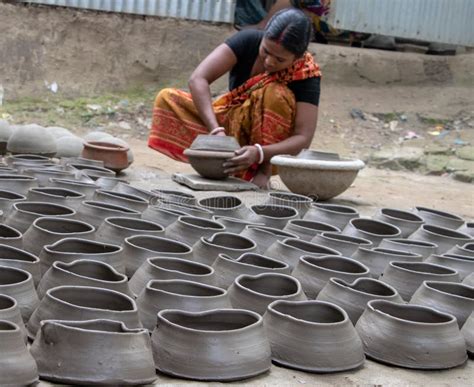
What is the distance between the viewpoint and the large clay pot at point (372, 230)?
3.70m

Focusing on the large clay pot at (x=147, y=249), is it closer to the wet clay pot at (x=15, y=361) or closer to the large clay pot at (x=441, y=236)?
the wet clay pot at (x=15, y=361)

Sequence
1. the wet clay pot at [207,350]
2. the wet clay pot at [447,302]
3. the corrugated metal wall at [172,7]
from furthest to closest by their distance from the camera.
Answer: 1. the corrugated metal wall at [172,7]
2. the wet clay pot at [447,302]
3. the wet clay pot at [207,350]

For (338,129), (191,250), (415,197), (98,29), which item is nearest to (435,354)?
(191,250)

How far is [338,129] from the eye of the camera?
29.3 ft

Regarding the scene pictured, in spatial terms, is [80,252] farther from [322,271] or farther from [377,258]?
[377,258]

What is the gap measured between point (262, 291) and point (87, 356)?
0.85m

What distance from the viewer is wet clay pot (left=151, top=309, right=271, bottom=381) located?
214cm

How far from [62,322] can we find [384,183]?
5039mm

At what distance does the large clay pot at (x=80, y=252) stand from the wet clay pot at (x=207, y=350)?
0.48 m

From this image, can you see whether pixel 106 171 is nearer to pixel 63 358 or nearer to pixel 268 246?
pixel 268 246

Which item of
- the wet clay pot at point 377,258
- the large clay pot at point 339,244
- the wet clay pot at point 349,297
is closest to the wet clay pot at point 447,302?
the wet clay pot at point 349,297

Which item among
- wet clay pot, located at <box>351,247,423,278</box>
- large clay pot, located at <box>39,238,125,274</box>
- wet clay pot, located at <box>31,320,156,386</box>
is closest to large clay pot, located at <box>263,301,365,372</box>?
wet clay pot, located at <box>31,320,156,386</box>

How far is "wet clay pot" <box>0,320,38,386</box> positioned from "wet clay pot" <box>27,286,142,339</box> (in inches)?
7.5

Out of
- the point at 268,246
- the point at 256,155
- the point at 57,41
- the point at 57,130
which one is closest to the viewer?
the point at 268,246
